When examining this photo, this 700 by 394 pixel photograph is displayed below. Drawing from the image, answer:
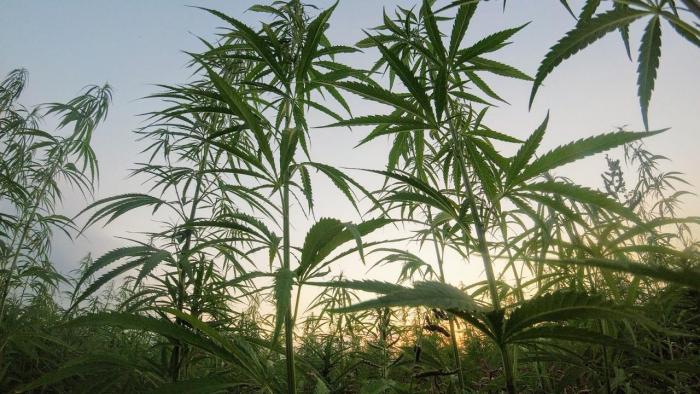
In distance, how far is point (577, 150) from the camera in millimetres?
723

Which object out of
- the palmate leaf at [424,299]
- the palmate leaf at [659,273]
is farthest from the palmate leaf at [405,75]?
the palmate leaf at [659,273]

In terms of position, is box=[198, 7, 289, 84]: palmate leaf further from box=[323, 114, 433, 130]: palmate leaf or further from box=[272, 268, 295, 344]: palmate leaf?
box=[272, 268, 295, 344]: palmate leaf

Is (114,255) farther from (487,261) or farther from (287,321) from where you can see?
(487,261)

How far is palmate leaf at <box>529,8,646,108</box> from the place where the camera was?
0.57 meters

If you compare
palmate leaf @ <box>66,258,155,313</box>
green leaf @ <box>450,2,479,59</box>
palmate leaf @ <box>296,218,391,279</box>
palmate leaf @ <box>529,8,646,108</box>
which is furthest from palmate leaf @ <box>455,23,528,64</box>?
palmate leaf @ <box>66,258,155,313</box>

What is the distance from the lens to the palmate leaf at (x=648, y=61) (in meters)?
0.57

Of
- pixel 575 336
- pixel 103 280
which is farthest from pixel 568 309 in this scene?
pixel 103 280

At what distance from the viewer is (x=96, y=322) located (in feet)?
2.64

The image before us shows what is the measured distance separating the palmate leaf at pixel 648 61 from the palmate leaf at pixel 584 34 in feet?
0.11

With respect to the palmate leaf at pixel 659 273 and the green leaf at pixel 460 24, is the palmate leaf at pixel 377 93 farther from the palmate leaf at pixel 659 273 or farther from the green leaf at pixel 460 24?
the palmate leaf at pixel 659 273

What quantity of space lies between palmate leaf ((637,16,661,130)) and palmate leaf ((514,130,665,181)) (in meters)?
0.10

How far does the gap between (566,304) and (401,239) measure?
0.40 metres

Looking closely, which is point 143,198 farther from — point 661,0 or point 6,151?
point 6,151

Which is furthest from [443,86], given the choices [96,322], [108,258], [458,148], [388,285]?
[108,258]
